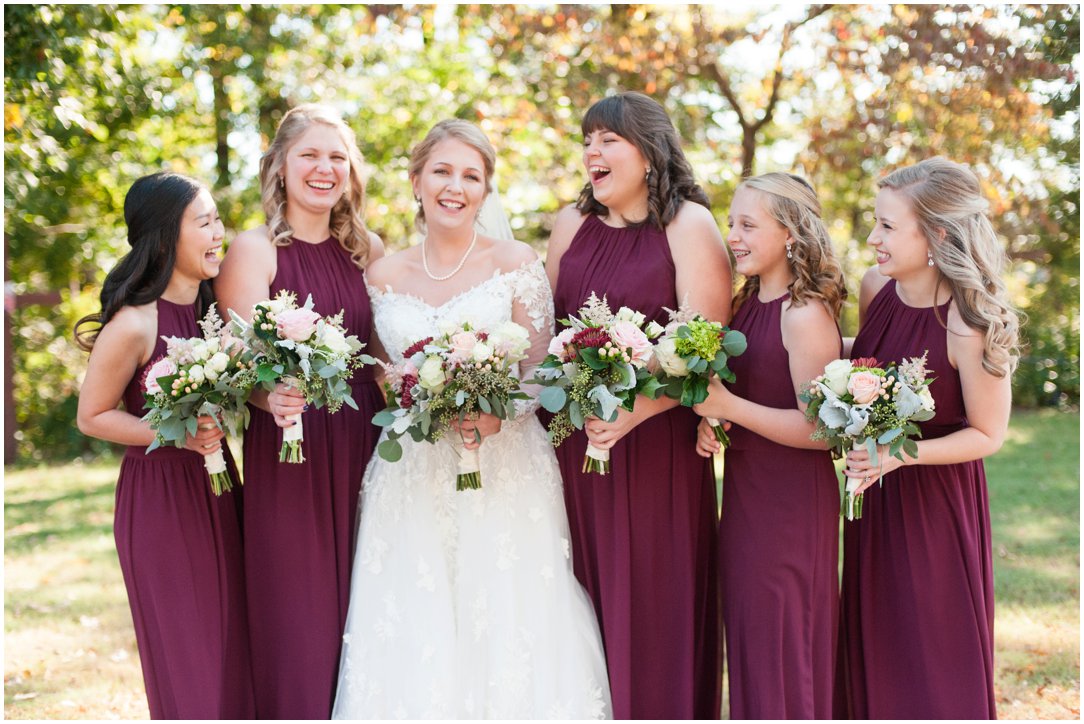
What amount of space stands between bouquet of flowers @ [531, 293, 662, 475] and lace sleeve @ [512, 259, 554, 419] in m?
0.55

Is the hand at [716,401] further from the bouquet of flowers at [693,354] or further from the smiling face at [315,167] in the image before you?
the smiling face at [315,167]

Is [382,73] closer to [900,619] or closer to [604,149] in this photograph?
[604,149]

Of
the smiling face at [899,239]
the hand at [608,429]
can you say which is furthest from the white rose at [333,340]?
the smiling face at [899,239]

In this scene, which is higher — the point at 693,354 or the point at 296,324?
the point at 296,324


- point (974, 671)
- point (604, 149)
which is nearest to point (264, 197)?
point (604, 149)

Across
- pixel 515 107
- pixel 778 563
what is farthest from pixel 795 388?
pixel 515 107

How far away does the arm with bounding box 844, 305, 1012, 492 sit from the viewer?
155 inches

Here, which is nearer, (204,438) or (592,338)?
(592,338)

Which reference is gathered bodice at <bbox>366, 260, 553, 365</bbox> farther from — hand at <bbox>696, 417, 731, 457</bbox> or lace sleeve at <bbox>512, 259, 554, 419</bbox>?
hand at <bbox>696, 417, 731, 457</bbox>

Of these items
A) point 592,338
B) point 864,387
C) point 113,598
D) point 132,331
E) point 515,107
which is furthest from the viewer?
point 515,107

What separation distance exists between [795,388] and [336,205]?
2.55 meters

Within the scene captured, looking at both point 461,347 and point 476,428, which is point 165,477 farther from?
point 461,347

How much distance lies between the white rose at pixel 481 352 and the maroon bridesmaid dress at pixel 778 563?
120 cm

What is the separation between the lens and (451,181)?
4.65 meters
